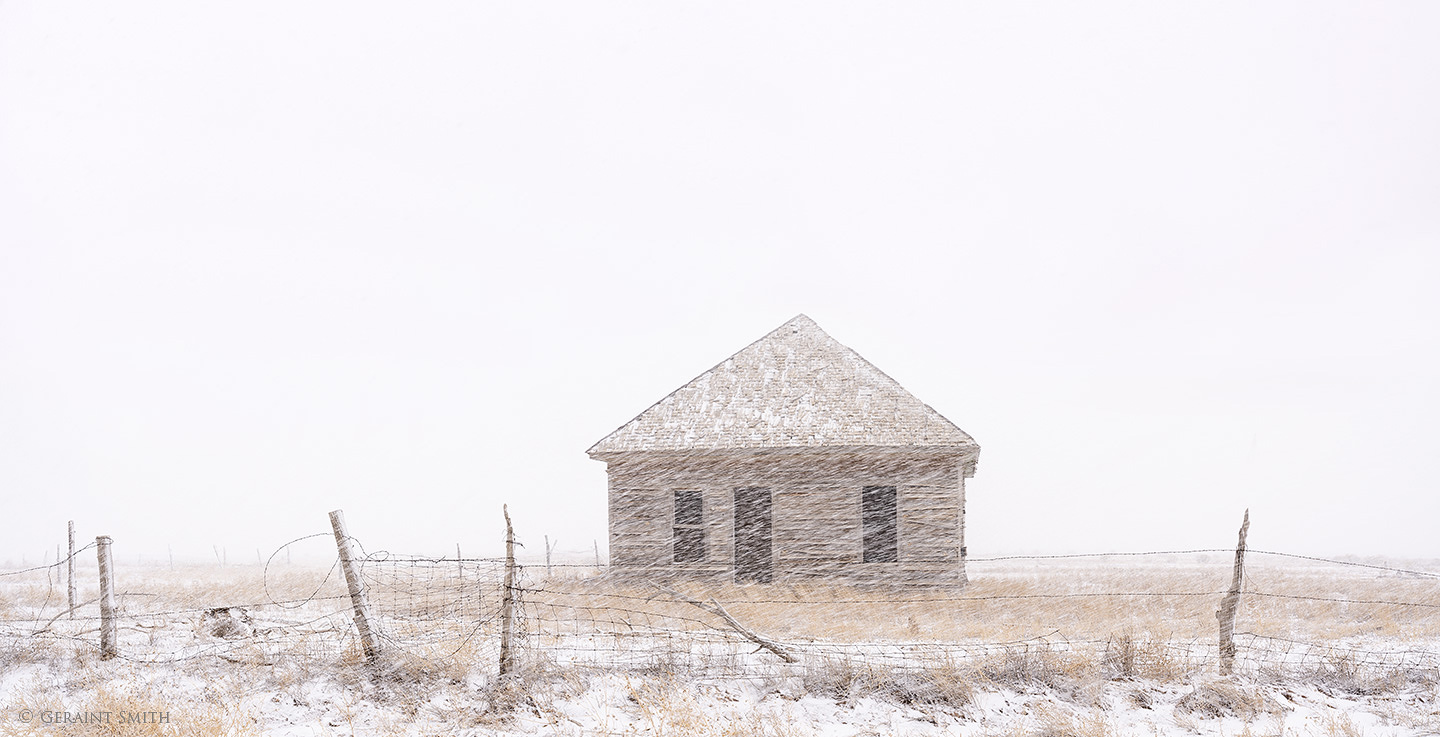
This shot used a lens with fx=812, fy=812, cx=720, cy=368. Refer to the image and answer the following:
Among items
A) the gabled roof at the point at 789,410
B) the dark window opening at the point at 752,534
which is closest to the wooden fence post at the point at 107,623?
the gabled roof at the point at 789,410

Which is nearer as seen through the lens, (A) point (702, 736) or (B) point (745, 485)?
(A) point (702, 736)

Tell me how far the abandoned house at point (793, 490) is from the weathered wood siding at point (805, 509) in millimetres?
19

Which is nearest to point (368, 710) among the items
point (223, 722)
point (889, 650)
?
point (223, 722)

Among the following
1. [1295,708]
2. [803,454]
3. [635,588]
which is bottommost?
[635,588]

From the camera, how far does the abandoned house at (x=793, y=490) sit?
14977 millimetres

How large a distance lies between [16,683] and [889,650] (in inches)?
314

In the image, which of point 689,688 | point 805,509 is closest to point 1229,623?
point 689,688

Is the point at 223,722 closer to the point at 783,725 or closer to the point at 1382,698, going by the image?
the point at 783,725

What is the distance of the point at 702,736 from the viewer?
555 cm

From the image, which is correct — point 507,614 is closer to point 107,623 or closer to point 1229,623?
point 107,623

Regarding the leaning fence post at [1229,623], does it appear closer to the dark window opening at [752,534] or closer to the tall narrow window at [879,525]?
the tall narrow window at [879,525]

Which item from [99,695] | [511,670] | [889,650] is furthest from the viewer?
[889,650]

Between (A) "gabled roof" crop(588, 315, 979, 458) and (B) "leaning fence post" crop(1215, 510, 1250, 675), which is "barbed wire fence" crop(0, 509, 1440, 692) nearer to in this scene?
(B) "leaning fence post" crop(1215, 510, 1250, 675)

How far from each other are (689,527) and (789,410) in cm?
297
